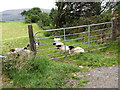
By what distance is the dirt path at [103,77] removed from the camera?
2987 millimetres

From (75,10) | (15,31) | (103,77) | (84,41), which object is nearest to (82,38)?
(103,77)

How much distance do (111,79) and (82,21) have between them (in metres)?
6.65

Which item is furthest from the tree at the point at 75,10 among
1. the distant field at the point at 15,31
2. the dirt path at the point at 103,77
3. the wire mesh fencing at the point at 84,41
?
the dirt path at the point at 103,77

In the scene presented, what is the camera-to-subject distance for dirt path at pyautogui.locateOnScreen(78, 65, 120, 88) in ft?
9.80

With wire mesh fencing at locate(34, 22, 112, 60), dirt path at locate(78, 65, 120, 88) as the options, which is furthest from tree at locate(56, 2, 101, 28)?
dirt path at locate(78, 65, 120, 88)

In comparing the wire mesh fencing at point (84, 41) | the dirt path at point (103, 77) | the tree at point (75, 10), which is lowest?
the dirt path at point (103, 77)

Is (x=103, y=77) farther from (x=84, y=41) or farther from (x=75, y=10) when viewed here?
(x=75, y=10)

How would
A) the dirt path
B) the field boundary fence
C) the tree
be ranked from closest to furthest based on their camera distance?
the dirt path → the field boundary fence → the tree

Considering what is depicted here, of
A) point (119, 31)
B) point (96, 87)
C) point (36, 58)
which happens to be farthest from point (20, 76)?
point (119, 31)

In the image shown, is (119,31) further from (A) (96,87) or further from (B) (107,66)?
(A) (96,87)

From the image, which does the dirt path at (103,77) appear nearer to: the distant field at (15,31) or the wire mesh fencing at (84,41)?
the wire mesh fencing at (84,41)

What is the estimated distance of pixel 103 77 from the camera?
3.33m

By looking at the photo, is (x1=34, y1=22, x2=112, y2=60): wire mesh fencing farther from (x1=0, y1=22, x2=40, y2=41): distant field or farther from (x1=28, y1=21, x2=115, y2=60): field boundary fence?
(x1=0, y1=22, x2=40, y2=41): distant field

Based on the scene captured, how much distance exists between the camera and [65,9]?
33.6 feet
